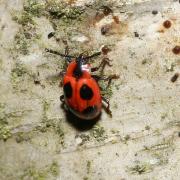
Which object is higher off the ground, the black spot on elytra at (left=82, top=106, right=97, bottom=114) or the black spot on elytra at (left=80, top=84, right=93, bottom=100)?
the black spot on elytra at (left=80, top=84, right=93, bottom=100)

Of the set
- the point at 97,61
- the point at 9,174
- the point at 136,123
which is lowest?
the point at 9,174

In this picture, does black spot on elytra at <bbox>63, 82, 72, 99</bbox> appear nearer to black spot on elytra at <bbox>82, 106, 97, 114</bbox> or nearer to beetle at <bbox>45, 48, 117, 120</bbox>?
beetle at <bbox>45, 48, 117, 120</bbox>

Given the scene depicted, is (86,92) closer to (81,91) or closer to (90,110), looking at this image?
(81,91)

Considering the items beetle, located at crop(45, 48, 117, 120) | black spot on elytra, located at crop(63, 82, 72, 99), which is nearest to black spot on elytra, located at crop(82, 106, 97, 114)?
beetle, located at crop(45, 48, 117, 120)

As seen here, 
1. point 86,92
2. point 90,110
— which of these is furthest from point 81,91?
point 90,110

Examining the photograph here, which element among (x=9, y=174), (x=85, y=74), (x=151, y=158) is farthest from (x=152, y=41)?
(x=9, y=174)

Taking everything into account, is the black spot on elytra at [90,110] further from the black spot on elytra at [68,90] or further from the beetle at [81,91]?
the black spot on elytra at [68,90]

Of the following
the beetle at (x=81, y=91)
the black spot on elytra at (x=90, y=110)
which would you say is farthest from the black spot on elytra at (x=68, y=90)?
the black spot on elytra at (x=90, y=110)

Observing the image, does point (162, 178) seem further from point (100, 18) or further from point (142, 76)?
point (100, 18)
